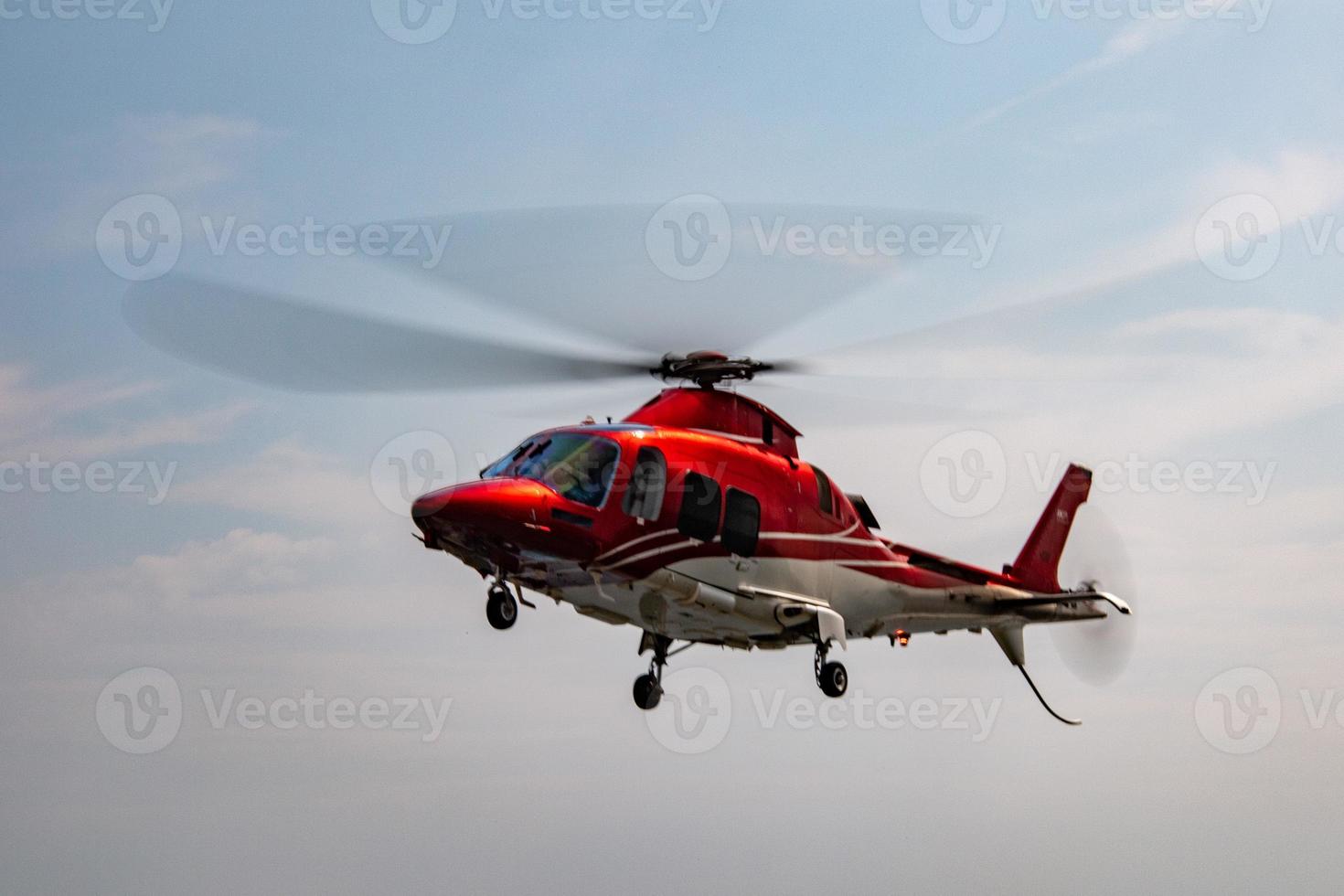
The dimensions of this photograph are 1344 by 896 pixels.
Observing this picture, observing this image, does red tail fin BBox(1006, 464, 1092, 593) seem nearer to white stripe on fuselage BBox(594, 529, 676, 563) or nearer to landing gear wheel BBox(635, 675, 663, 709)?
landing gear wheel BBox(635, 675, 663, 709)

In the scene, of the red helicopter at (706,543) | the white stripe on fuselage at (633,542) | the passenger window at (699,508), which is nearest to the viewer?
the red helicopter at (706,543)

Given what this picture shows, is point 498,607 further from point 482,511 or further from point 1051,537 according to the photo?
point 1051,537

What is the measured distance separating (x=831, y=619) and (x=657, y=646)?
276 cm

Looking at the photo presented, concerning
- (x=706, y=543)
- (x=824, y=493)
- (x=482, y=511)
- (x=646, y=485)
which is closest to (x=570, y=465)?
(x=646, y=485)

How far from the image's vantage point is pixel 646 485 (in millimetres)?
23469

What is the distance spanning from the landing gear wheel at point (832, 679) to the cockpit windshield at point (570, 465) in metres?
5.01

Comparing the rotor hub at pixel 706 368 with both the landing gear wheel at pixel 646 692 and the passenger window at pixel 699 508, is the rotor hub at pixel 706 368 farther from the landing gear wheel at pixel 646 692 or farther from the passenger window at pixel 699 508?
the landing gear wheel at pixel 646 692

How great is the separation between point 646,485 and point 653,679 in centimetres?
425

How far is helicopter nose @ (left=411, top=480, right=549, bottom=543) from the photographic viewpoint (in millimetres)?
21766

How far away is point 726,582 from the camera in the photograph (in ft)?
80.1

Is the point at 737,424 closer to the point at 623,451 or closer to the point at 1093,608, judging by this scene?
the point at 623,451

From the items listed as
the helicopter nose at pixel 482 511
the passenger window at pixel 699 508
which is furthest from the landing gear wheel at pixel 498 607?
the passenger window at pixel 699 508

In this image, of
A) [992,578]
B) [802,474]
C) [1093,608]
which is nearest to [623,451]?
[802,474]

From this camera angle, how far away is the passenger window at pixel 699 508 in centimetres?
2384
